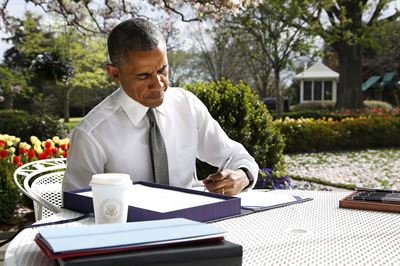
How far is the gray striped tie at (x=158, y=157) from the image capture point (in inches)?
81.4

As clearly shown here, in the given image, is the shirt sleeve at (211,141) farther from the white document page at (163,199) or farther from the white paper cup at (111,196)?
the white paper cup at (111,196)

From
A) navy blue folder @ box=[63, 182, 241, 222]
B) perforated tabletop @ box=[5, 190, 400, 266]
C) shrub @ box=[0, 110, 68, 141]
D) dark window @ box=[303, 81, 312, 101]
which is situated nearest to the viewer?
perforated tabletop @ box=[5, 190, 400, 266]

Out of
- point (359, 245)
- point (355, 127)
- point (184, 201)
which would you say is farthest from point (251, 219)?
point (355, 127)

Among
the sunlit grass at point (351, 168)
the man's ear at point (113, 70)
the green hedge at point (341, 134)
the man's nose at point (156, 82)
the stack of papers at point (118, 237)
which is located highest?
the man's ear at point (113, 70)

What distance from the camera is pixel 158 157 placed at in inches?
81.6

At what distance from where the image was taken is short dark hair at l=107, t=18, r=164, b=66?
6.13ft

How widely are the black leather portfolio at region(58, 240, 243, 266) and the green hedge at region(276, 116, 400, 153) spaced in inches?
483

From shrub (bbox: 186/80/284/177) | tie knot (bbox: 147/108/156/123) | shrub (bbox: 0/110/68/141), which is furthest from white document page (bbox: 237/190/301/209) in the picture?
shrub (bbox: 0/110/68/141)

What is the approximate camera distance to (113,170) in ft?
6.73

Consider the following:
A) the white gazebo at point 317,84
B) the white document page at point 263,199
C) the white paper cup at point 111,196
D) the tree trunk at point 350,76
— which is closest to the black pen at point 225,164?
the white document page at point 263,199

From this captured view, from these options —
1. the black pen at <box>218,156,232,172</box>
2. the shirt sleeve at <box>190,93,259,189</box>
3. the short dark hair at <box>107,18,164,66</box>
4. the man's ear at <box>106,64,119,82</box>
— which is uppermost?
the short dark hair at <box>107,18,164,66</box>

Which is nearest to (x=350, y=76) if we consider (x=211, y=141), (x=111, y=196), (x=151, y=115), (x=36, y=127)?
(x=36, y=127)

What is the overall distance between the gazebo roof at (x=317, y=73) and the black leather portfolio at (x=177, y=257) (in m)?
34.1

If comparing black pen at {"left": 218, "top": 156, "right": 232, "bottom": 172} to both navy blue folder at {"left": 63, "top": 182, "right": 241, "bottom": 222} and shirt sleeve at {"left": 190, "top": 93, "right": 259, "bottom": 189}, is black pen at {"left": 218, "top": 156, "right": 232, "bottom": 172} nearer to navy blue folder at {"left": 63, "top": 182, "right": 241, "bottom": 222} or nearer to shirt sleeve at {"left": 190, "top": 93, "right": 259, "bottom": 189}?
shirt sleeve at {"left": 190, "top": 93, "right": 259, "bottom": 189}
